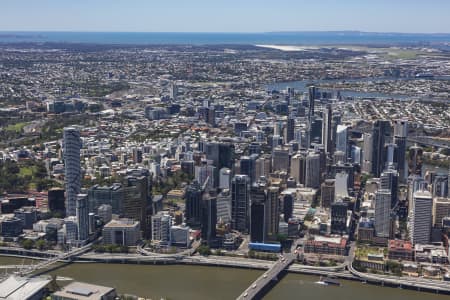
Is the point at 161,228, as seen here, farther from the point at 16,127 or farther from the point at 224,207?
the point at 16,127

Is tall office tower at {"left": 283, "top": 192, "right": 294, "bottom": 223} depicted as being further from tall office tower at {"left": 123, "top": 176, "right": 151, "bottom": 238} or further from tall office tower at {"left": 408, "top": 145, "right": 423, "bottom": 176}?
tall office tower at {"left": 408, "top": 145, "right": 423, "bottom": 176}

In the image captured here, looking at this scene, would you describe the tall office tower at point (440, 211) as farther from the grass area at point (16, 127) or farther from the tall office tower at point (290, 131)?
the grass area at point (16, 127)

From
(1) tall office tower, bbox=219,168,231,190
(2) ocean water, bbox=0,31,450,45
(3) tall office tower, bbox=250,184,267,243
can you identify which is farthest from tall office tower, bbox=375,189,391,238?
(2) ocean water, bbox=0,31,450,45

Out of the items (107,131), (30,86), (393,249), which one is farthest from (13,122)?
(393,249)

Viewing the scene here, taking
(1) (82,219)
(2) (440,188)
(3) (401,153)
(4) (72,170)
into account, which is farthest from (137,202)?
(3) (401,153)

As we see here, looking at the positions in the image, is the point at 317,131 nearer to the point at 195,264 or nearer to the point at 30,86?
the point at 195,264

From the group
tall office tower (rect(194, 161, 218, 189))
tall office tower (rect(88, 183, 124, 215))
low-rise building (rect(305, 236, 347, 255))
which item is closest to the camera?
low-rise building (rect(305, 236, 347, 255))

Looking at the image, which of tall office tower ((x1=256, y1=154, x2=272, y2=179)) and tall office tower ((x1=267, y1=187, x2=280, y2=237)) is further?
tall office tower ((x1=256, y1=154, x2=272, y2=179))
